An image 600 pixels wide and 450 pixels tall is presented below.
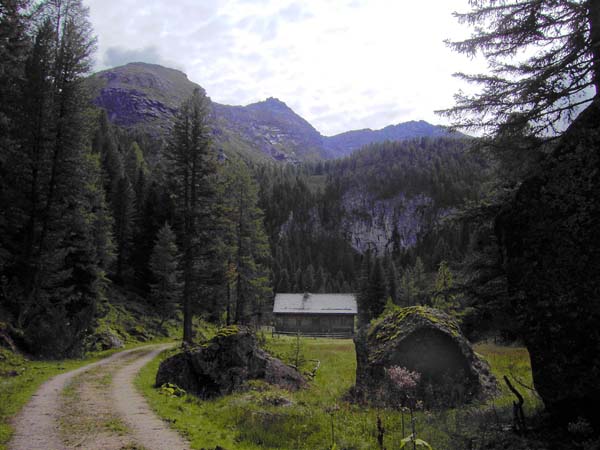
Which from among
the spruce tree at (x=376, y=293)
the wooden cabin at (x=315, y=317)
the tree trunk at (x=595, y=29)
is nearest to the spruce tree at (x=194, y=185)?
the tree trunk at (x=595, y=29)

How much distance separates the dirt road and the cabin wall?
5873cm

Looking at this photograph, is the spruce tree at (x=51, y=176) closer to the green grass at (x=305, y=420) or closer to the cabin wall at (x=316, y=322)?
the green grass at (x=305, y=420)

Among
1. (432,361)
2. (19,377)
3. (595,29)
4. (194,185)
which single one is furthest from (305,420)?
(194,185)

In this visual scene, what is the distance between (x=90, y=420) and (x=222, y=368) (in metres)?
5.26

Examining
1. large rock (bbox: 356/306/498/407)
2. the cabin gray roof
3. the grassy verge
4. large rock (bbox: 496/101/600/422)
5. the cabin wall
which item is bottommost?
the cabin wall

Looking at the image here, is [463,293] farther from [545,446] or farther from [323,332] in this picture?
[323,332]

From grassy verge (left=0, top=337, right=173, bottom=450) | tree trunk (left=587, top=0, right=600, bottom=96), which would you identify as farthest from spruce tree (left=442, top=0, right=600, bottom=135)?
grassy verge (left=0, top=337, right=173, bottom=450)

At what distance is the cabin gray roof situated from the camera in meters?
71.6

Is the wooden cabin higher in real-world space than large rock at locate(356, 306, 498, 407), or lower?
lower

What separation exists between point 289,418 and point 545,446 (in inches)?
201

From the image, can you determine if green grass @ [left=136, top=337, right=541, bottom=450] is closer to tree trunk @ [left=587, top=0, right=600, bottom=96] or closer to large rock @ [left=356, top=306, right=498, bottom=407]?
large rock @ [left=356, top=306, right=498, bottom=407]

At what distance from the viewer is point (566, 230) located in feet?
19.3

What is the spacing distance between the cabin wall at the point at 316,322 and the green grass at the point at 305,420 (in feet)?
197

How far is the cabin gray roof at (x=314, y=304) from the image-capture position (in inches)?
2817
